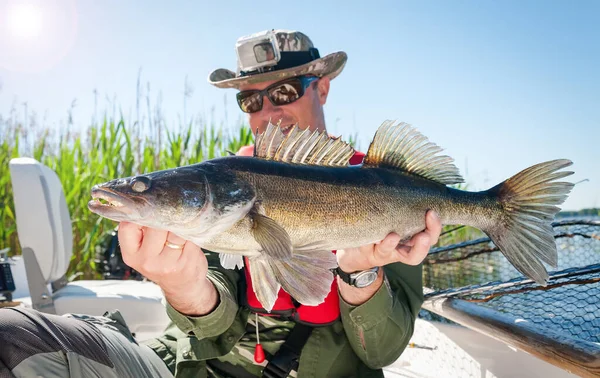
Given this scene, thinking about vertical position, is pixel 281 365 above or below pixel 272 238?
below

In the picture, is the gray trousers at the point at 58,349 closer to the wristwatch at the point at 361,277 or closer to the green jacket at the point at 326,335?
the green jacket at the point at 326,335

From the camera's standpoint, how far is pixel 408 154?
198 centimetres

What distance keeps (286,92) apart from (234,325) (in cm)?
154

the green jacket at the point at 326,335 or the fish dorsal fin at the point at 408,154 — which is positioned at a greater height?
the fish dorsal fin at the point at 408,154

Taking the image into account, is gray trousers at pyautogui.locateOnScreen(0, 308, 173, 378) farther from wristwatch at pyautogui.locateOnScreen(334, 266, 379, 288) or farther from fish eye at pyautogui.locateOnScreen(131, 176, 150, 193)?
wristwatch at pyautogui.locateOnScreen(334, 266, 379, 288)

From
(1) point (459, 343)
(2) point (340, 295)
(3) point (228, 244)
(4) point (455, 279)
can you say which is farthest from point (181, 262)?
(4) point (455, 279)

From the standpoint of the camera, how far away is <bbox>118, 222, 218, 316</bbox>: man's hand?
1.65 m

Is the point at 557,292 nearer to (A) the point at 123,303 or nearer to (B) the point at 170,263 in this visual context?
(B) the point at 170,263

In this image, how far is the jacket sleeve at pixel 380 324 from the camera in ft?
7.14

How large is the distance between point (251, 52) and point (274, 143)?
5.68ft

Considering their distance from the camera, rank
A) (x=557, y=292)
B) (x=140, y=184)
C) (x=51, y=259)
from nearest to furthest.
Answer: (x=140, y=184) → (x=557, y=292) → (x=51, y=259)

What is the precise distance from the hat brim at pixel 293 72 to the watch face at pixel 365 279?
1.62 metres

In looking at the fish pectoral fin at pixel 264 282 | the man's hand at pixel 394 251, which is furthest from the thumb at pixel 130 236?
the man's hand at pixel 394 251

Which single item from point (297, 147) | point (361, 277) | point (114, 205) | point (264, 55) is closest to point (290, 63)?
point (264, 55)
